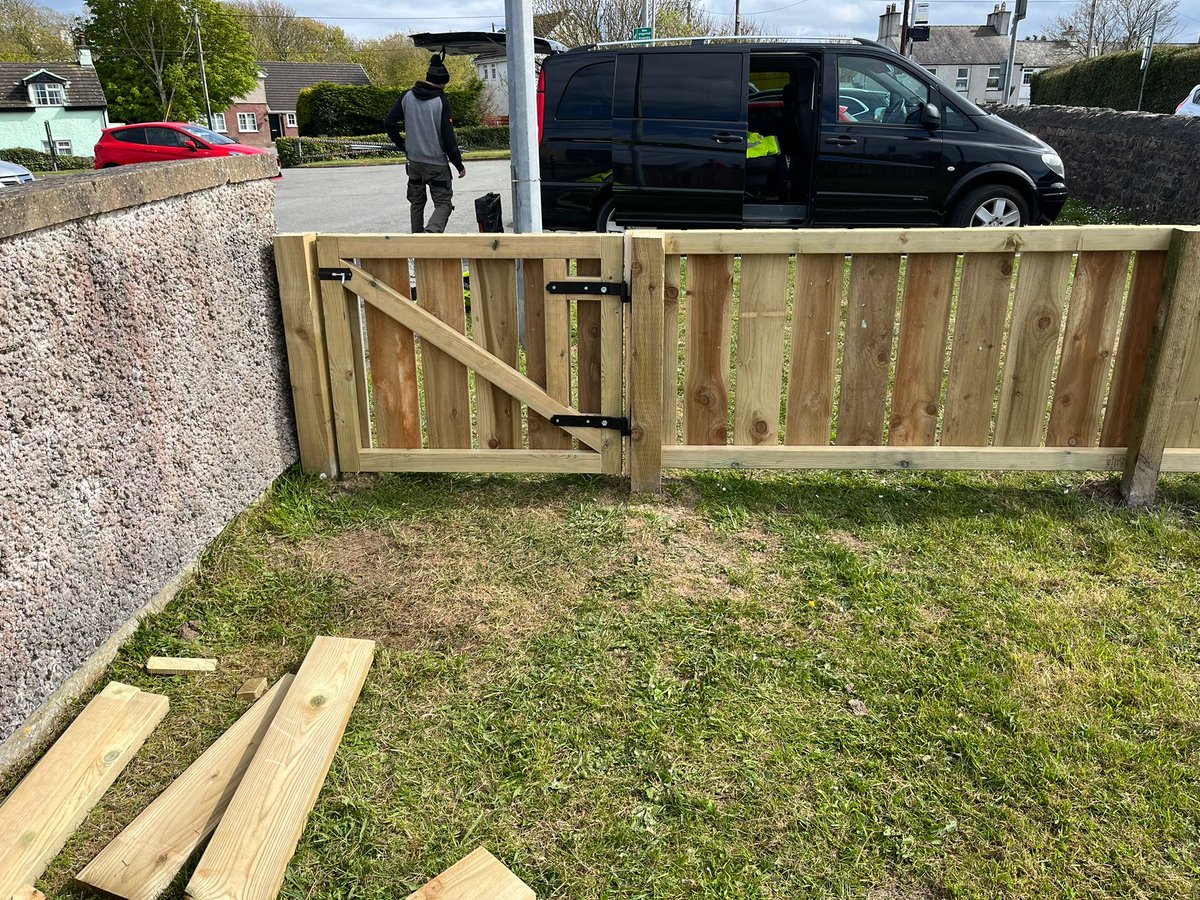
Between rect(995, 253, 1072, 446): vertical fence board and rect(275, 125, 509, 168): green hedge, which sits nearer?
rect(995, 253, 1072, 446): vertical fence board

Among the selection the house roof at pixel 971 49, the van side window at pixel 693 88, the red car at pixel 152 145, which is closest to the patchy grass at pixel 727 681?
the van side window at pixel 693 88

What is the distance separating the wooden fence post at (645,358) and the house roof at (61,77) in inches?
2334

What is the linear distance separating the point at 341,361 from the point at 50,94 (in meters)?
59.5

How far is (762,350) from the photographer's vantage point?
418cm

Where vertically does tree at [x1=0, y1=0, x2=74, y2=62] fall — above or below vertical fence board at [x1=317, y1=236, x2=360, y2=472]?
above

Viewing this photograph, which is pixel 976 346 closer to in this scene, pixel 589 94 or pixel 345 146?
pixel 589 94

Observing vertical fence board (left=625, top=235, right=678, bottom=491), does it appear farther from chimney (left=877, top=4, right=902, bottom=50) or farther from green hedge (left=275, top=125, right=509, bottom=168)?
chimney (left=877, top=4, right=902, bottom=50)

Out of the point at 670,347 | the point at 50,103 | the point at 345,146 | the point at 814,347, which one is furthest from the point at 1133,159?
the point at 50,103

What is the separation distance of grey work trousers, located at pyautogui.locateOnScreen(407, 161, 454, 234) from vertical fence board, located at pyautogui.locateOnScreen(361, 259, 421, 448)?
490 centimetres

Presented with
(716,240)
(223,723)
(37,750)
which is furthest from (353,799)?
(716,240)

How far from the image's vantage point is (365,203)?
55.3 ft

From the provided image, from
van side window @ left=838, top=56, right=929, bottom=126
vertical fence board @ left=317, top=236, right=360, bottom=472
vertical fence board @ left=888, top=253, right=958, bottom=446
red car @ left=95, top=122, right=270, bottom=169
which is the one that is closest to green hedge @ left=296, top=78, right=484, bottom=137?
red car @ left=95, top=122, right=270, bottom=169

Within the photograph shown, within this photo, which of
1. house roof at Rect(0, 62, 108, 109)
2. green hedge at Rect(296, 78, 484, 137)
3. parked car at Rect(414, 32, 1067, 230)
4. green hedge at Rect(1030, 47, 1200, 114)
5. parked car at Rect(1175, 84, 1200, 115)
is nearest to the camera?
parked car at Rect(414, 32, 1067, 230)

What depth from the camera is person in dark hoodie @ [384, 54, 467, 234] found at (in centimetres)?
862
